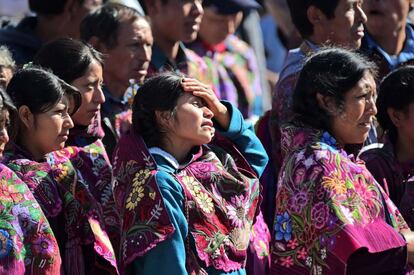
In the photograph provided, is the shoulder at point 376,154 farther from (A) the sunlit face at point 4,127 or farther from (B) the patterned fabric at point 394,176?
(A) the sunlit face at point 4,127

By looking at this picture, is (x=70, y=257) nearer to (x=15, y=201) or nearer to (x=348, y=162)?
(x=15, y=201)

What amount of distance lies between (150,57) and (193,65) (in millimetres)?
589

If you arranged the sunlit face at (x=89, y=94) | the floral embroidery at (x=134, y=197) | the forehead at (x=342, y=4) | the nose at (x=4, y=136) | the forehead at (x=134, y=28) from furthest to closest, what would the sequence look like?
the forehead at (x=342, y=4), the forehead at (x=134, y=28), the sunlit face at (x=89, y=94), the floral embroidery at (x=134, y=197), the nose at (x=4, y=136)

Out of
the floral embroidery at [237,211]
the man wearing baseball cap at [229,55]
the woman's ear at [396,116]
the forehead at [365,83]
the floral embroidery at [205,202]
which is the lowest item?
the man wearing baseball cap at [229,55]

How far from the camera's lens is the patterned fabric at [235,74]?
6762 millimetres

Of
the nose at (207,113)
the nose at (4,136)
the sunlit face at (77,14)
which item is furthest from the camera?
the sunlit face at (77,14)

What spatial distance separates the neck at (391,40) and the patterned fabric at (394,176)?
3.86 feet

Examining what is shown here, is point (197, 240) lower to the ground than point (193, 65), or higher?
higher

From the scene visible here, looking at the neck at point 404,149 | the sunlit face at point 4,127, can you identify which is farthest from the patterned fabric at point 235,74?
the sunlit face at point 4,127

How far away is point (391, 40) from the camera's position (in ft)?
20.6

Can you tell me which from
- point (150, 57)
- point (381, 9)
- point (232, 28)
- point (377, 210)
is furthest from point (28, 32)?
point (377, 210)

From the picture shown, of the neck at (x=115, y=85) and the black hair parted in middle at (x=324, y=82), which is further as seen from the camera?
the neck at (x=115, y=85)

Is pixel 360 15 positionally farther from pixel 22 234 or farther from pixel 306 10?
pixel 22 234

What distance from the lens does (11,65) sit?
17.4ft
